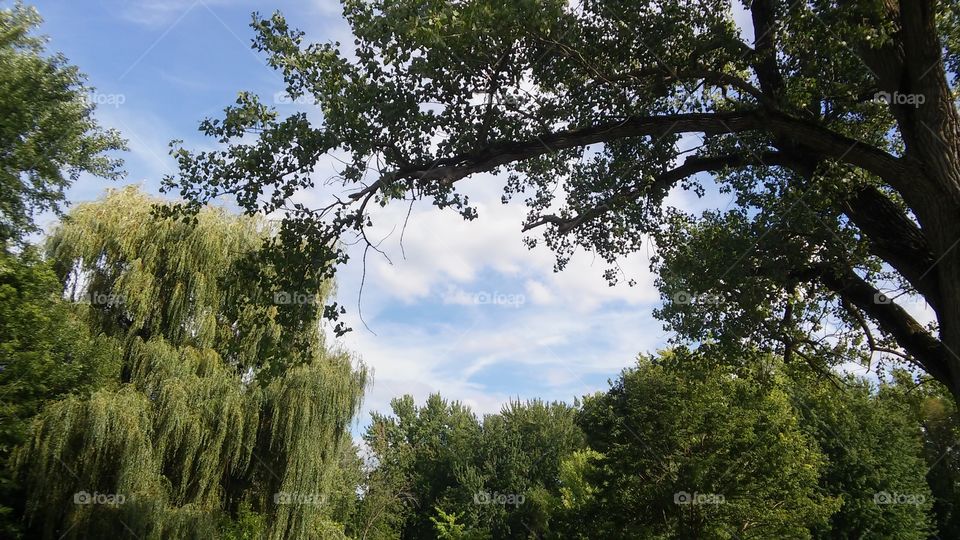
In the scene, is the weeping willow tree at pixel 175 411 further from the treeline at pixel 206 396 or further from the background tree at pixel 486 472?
the background tree at pixel 486 472

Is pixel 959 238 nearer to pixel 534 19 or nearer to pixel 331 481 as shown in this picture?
pixel 534 19

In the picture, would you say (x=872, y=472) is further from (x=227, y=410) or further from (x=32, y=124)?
(x=32, y=124)

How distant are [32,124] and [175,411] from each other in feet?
22.1

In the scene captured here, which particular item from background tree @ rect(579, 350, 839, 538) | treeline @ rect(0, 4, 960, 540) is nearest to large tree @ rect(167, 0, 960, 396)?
treeline @ rect(0, 4, 960, 540)

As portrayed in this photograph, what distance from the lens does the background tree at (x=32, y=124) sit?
478 inches

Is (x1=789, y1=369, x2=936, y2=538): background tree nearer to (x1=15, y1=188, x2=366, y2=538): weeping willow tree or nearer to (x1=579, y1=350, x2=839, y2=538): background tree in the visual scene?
(x1=579, y1=350, x2=839, y2=538): background tree

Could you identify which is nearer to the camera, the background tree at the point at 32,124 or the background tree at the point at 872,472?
the background tree at the point at 32,124

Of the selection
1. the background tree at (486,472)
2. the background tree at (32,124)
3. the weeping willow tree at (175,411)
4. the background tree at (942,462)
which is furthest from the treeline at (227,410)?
the background tree at (486,472)

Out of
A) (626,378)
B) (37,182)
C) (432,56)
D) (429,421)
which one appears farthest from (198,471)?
(429,421)

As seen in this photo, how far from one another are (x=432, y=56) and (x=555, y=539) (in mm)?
23061

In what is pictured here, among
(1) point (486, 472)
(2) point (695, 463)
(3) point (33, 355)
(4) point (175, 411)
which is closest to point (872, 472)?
(2) point (695, 463)

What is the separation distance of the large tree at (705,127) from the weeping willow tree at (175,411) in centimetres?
698

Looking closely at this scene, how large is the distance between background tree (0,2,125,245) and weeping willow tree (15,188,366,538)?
6.95 ft

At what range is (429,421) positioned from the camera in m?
57.8
